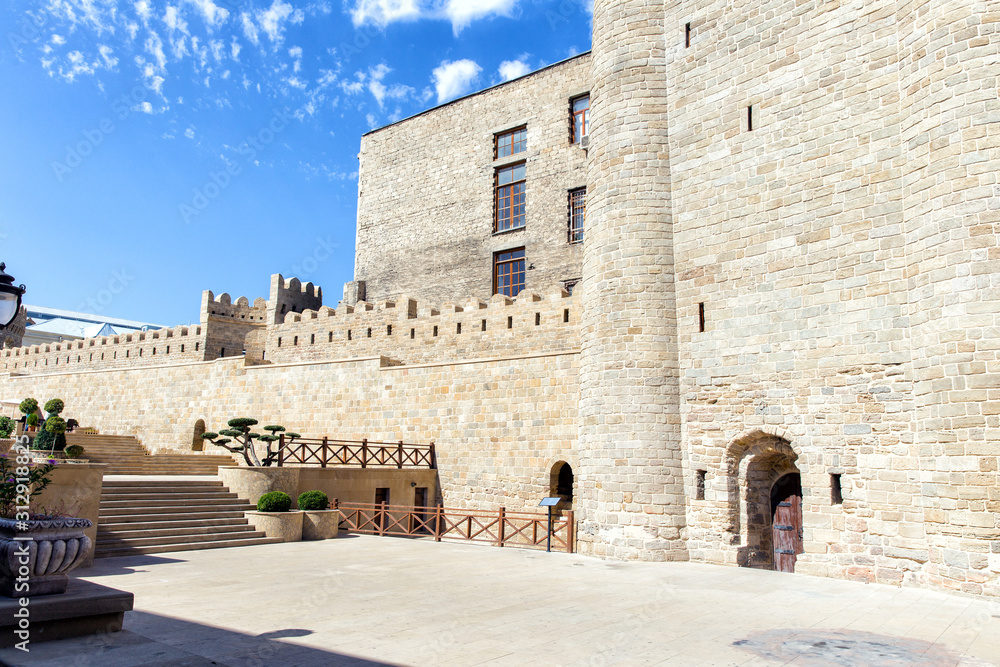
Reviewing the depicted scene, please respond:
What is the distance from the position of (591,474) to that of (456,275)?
14.5 m

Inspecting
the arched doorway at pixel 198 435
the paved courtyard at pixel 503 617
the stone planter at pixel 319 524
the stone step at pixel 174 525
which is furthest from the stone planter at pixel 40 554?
the arched doorway at pixel 198 435

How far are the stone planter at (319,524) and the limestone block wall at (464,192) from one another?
432 inches

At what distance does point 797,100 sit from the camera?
42.1ft

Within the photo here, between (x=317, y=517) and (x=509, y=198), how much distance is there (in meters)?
15.2

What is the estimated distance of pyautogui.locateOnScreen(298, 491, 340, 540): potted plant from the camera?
14.5 meters

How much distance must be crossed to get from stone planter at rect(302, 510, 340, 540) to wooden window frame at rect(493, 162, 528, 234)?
13718mm

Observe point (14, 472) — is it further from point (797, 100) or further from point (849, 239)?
point (797, 100)

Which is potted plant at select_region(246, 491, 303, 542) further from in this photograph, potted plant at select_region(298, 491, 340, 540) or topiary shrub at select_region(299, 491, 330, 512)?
topiary shrub at select_region(299, 491, 330, 512)

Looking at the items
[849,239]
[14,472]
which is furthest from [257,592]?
[849,239]

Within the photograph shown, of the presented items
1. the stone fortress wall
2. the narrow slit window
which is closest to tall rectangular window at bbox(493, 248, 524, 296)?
the stone fortress wall

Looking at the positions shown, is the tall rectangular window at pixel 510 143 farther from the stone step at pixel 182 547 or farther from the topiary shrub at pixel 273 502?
the stone step at pixel 182 547

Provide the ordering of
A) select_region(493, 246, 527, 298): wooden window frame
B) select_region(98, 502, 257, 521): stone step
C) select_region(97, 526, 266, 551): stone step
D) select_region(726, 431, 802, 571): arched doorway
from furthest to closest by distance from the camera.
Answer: select_region(493, 246, 527, 298): wooden window frame < select_region(98, 502, 257, 521): stone step < select_region(726, 431, 802, 571): arched doorway < select_region(97, 526, 266, 551): stone step

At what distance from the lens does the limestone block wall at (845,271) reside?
10078 mm

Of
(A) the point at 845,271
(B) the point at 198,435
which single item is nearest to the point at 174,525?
(A) the point at 845,271
